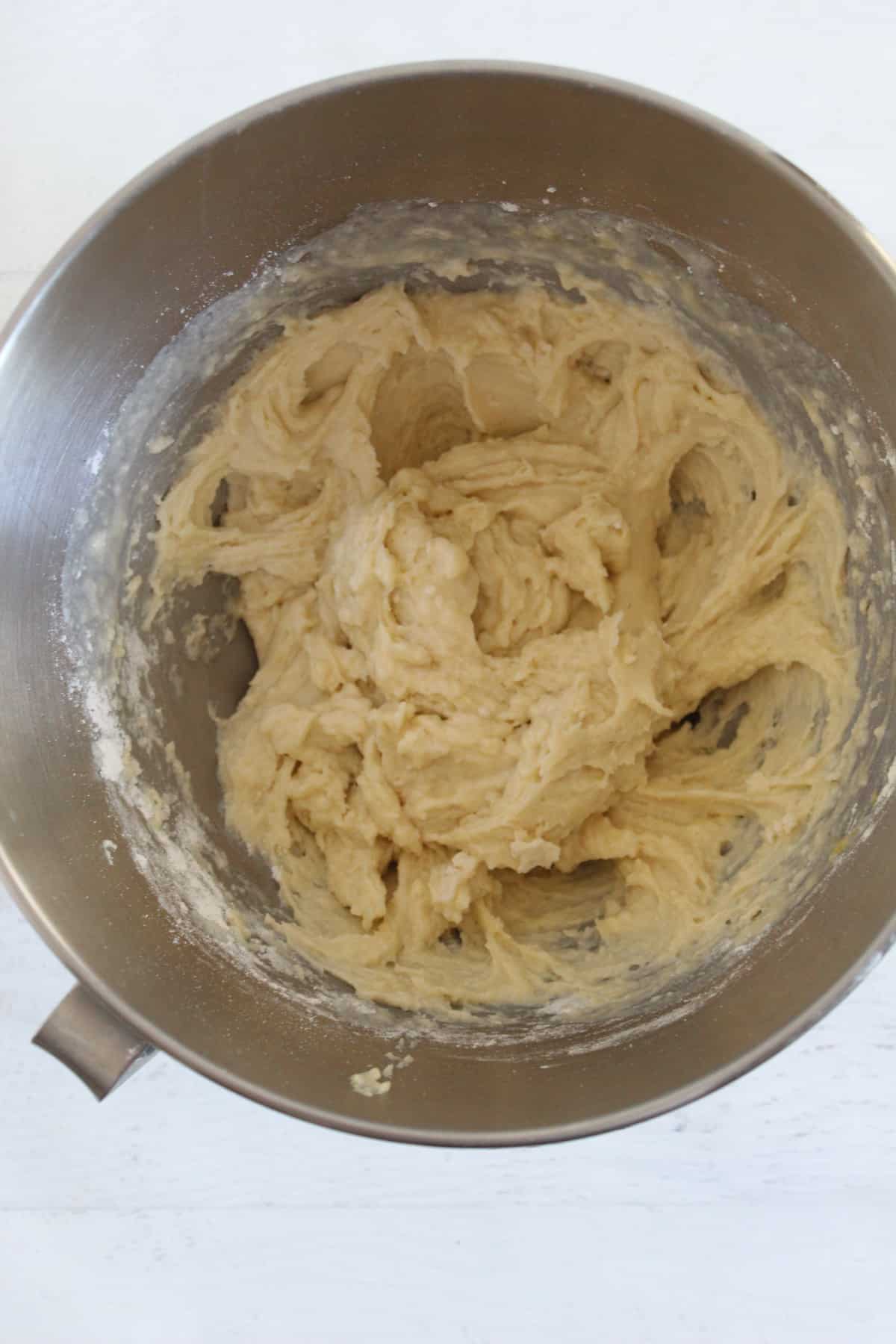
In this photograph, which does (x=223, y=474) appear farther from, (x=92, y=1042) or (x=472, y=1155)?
(x=472, y=1155)

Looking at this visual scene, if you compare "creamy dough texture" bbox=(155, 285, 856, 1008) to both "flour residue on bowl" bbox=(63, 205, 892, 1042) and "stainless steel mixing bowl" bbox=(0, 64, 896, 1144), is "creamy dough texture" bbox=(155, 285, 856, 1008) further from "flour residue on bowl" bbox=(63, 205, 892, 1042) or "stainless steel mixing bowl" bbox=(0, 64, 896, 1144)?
"stainless steel mixing bowl" bbox=(0, 64, 896, 1144)

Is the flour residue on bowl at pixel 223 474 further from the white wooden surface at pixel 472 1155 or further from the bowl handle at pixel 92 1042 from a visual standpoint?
the white wooden surface at pixel 472 1155

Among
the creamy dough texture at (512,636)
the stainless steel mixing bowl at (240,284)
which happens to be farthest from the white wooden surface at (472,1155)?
the stainless steel mixing bowl at (240,284)

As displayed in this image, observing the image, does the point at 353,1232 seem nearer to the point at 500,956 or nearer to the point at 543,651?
the point at 500,956

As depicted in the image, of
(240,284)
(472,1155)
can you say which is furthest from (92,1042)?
(240,284)

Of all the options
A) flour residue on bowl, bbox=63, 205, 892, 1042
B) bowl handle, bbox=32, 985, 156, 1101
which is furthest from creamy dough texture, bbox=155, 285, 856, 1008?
bowl handle, bbox=32, 985, 156, 1101

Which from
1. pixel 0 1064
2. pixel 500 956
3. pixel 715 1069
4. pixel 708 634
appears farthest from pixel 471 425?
pixel 0 1064
